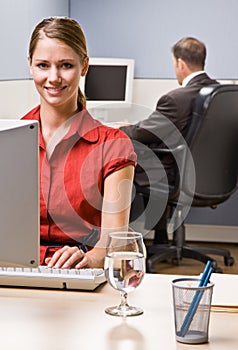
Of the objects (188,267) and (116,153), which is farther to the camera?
(188,267)

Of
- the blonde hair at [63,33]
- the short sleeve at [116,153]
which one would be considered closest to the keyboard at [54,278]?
the short sleeve at [116,153]

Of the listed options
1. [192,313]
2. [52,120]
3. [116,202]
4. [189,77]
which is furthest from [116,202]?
[189,77]

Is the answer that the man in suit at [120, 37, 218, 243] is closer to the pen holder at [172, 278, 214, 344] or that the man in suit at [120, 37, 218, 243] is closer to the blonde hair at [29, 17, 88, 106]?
the blonde hair at [29, 17, 88, 106]

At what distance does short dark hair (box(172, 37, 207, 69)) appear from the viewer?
4.42 meters

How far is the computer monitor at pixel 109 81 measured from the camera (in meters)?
4.96

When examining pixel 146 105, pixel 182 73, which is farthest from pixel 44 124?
pixel 146 105

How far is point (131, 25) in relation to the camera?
5.03m

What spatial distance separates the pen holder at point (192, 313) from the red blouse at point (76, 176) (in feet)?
2.42

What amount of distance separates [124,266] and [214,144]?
273 cm

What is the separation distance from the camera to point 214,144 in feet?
13.2

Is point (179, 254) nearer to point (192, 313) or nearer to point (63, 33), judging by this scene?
point (63, 33)

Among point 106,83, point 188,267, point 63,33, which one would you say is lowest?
point 188,267

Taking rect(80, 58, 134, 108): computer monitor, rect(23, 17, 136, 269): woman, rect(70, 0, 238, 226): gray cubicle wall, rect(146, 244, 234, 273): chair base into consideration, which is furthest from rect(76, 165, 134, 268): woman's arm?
rect(70, 0, 238, 226): gray cubicle wall

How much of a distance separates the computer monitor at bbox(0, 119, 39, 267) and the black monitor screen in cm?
359
